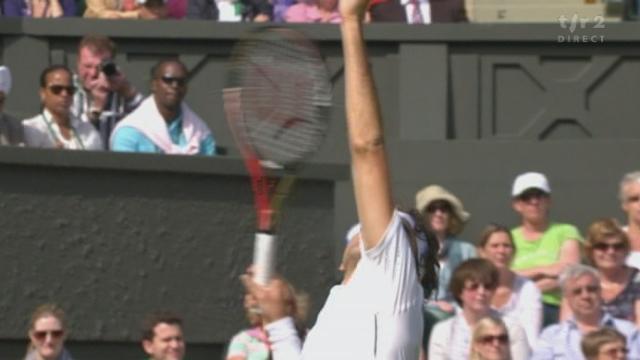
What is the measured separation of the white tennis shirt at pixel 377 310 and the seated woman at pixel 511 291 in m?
4.73

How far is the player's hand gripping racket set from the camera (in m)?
6.59

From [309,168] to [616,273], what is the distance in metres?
2.24

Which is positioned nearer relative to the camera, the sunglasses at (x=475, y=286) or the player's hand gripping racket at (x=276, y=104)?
the player's hand gripping racket at (x=276, y=104)

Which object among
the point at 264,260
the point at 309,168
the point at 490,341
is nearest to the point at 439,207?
the point at 309,168

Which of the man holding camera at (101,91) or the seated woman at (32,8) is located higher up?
the seated woman at (32,8)

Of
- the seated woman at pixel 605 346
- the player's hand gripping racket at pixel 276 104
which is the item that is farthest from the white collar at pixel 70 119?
the player's hand gripping racket at pixel 276 104

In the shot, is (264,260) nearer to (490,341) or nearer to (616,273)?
(490,341)

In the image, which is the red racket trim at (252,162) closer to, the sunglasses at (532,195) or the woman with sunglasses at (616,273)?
the woman with sunglasses at (616,273)

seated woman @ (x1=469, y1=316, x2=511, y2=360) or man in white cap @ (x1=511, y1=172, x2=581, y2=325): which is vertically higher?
man in white cap @ (x1=511, y1=172, x2=581, y2=325)

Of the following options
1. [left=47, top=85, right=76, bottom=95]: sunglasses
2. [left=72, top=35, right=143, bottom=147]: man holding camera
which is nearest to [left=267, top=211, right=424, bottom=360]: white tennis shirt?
[left=47, top=85, right=76, bottom=95]: sunglasses

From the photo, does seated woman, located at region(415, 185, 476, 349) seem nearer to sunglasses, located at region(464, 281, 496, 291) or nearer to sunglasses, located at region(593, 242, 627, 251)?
sunglasses, located at region(464, 281, 496, 291)

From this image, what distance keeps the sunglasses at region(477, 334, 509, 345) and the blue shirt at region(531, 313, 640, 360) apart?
38cm

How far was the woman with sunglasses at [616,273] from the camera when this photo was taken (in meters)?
10.2

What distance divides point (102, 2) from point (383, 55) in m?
1.81
